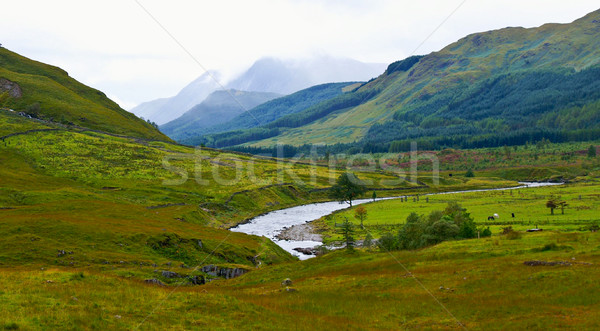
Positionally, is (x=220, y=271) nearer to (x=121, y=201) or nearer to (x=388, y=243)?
(x=388, y=243)

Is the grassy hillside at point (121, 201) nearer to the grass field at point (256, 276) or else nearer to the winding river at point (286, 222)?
the grass field at point (256, 276)

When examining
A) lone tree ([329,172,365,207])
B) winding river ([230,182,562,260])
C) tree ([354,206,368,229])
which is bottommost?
winding river ([230,182,562,260])

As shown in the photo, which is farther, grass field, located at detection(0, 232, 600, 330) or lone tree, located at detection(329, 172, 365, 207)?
lone tree, located at detection(329, 172, 365, 207)

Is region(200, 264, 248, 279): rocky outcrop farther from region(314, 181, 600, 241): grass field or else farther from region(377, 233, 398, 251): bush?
region(314, 181, 600, 241): grass field

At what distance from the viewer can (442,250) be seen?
48875mm

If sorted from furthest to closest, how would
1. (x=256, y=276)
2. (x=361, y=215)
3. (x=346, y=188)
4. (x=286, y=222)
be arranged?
(x=346, y=188), (x=286, y=222), (x=361, y=215), (x=256, y=276)

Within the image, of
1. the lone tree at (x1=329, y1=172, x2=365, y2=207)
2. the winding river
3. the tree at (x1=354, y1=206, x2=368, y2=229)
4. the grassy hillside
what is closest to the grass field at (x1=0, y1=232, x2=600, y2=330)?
the grassy hillside

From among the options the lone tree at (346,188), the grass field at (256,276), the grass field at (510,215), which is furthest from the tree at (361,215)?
the lone tree at (346,188)

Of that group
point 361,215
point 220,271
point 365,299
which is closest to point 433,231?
point 220,271

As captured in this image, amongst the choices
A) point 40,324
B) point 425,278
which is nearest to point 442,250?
point 425,278

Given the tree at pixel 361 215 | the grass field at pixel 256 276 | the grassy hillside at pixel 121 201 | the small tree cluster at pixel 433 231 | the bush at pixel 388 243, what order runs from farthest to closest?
1. the tree at pixel 361 215
2. the bush at pixel 388 243
3. the small tree cluster at pixel 433 231
4. the grassy hillside at pixel 121 201
5. the grass field at pixel 256 276

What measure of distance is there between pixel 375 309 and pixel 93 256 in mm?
37331

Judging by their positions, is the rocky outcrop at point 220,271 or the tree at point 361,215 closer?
the rocky outcrop at point 220,271

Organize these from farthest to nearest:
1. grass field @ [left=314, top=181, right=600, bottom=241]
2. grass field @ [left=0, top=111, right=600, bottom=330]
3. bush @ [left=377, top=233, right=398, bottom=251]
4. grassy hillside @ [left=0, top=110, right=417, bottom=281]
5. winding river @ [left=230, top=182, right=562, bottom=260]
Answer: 1. winding river @ [left=230, top=182, right=562, bottom=260]
2. grass field @ [left=314, top=181, right=600, bottom=241]
3. bush @ [left=377, top=233, right=398, bottom=251]
4. grassy hillside @ [left=0, top=110, right=417, bottom=281]
5. grass field @ [left=0, top=111, right=600, bottom=330]
